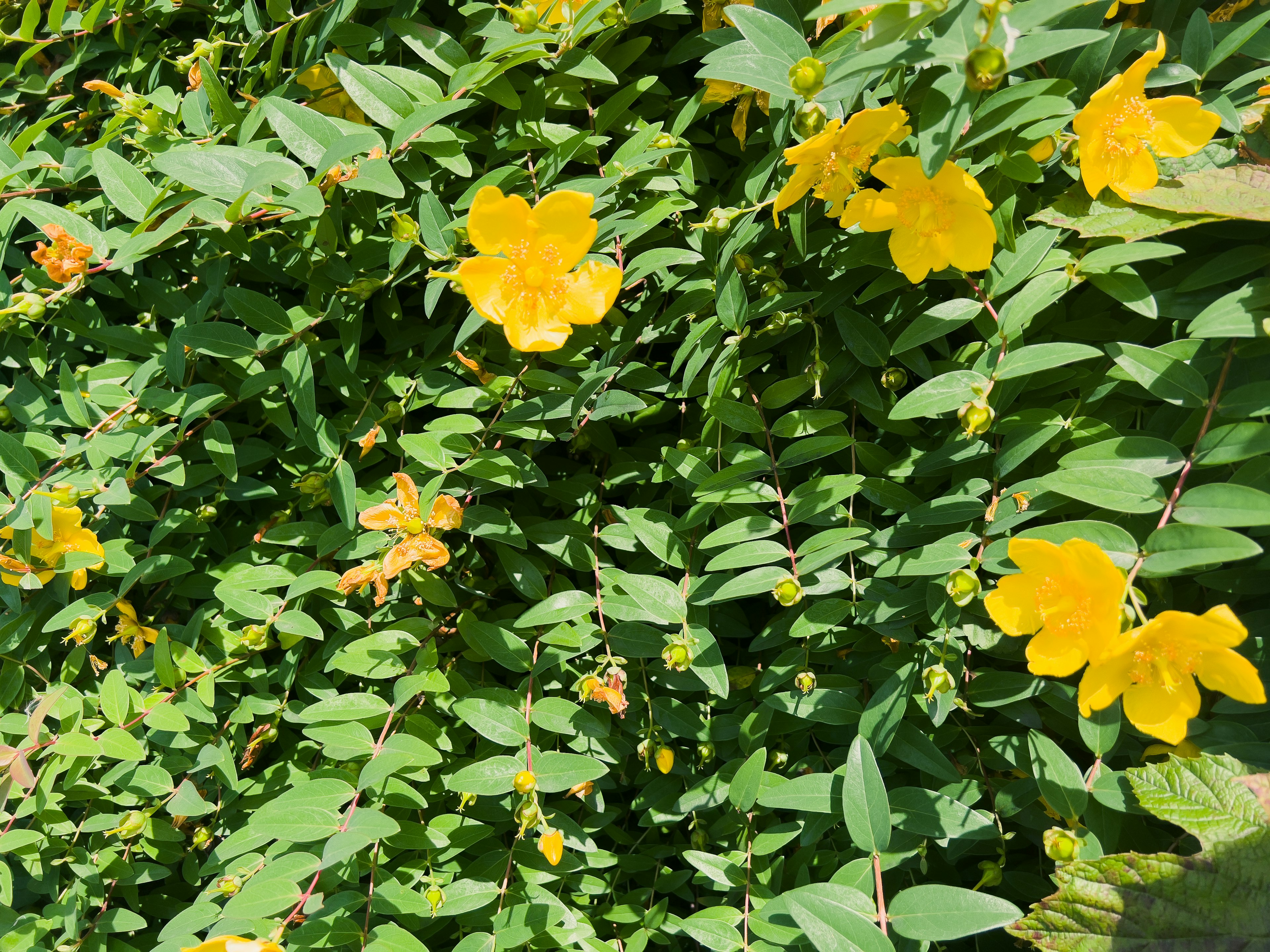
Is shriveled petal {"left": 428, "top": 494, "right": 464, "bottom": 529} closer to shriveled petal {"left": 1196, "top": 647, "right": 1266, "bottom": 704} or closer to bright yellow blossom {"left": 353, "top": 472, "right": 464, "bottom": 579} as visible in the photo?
bright yellow blossom {"left": 353, "top": 472, "right": 464, "bottom": 579}

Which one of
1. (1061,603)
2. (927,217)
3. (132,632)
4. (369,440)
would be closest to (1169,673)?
(1061,603)

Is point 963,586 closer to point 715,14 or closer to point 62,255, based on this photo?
point 715,14

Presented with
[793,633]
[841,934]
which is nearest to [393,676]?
[793,633]

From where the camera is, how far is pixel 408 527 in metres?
1.33

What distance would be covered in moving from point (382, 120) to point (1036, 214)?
1062 millimetres

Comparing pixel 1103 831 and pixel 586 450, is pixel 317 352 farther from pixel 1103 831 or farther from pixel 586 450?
pixel 1103 831

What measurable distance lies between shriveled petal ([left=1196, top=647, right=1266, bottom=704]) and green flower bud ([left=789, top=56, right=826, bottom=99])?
2.83 ft

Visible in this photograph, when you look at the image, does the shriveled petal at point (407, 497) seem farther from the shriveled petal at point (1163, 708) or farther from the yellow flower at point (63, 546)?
the shriveled petal at point (1163, 708)

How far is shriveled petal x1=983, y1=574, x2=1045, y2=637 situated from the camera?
1055 millimetres

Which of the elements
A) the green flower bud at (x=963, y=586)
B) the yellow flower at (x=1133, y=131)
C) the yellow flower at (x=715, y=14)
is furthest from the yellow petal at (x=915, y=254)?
the yellow flower at (x=715, y=14)

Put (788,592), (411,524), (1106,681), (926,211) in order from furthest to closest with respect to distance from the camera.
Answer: (411,524), (788,592), (926,211), (1106,681)

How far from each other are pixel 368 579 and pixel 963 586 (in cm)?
94

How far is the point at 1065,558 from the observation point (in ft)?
3.29

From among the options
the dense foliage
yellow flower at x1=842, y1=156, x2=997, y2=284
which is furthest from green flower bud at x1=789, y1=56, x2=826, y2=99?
yellow flower at x1=842, y1=156, x2=997, y2=284
